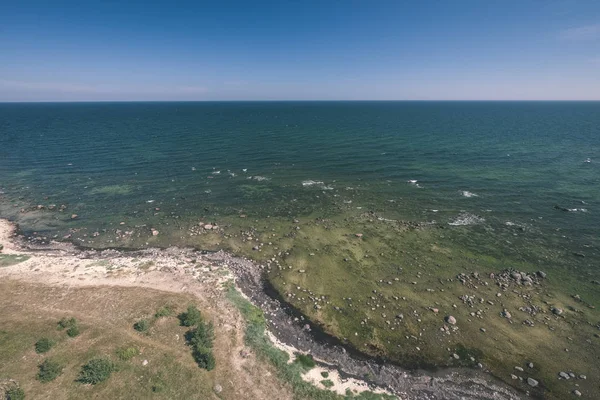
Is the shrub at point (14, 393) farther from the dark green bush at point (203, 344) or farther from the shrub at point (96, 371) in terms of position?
the dark green bush at point (203, 344)

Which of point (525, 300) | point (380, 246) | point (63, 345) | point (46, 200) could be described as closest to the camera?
point (63, 345)

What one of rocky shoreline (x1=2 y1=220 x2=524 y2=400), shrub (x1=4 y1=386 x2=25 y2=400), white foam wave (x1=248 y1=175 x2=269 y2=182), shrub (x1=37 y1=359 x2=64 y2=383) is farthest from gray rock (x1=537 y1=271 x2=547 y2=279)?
white foam wave (x1=248 y1=175 x2=269 y2=182)

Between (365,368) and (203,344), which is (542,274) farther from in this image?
(203,344)

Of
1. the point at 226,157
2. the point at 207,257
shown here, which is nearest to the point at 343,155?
the point at 226,157

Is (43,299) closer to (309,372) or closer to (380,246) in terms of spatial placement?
(309,372)

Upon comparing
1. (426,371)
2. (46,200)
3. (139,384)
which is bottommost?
(426,371)

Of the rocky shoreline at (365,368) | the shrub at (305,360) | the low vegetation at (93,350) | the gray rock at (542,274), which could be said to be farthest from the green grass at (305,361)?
the gray rock at (542,274)

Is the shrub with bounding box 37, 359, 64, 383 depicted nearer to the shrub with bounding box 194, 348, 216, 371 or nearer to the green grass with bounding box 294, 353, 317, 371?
the shrub with bounding box 194, 348, 216, 371
